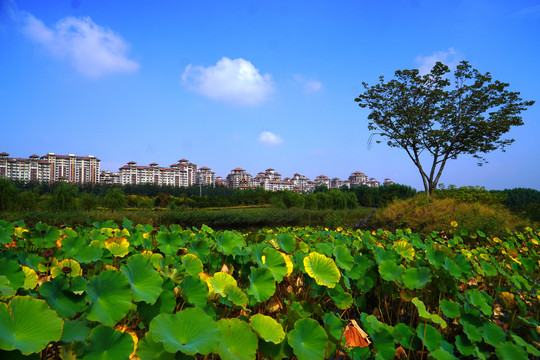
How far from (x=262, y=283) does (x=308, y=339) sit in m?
0.24

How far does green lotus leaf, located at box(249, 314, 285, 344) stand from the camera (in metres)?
0.71

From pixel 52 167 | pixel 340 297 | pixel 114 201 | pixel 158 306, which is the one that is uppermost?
pixel 52 167

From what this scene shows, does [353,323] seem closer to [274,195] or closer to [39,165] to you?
[274,195]

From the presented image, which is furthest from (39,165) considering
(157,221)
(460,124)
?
(460,124)

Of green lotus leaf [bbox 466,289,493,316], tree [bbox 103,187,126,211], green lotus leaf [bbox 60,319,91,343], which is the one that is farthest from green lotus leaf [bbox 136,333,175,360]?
tree [bbox 103,187,126,211]

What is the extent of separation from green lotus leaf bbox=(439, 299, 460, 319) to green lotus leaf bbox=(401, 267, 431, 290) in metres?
0.09

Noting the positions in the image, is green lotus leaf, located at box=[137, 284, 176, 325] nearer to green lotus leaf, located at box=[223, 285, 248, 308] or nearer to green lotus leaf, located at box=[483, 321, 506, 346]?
green lotus leaf, located at box=[223, 285, 248, 308]

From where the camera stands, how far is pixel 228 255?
1291 millimetres

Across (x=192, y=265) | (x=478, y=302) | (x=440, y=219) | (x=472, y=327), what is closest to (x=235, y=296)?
(x=192, y=265)

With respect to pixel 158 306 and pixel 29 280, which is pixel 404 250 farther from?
pixel 29 280

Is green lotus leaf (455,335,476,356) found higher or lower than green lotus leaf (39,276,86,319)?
lower

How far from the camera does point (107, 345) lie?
0.61 metres

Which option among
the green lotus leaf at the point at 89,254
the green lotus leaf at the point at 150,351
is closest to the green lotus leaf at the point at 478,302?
the green lotus leaf at the point at 150,351

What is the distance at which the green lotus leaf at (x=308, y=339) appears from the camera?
73cm
